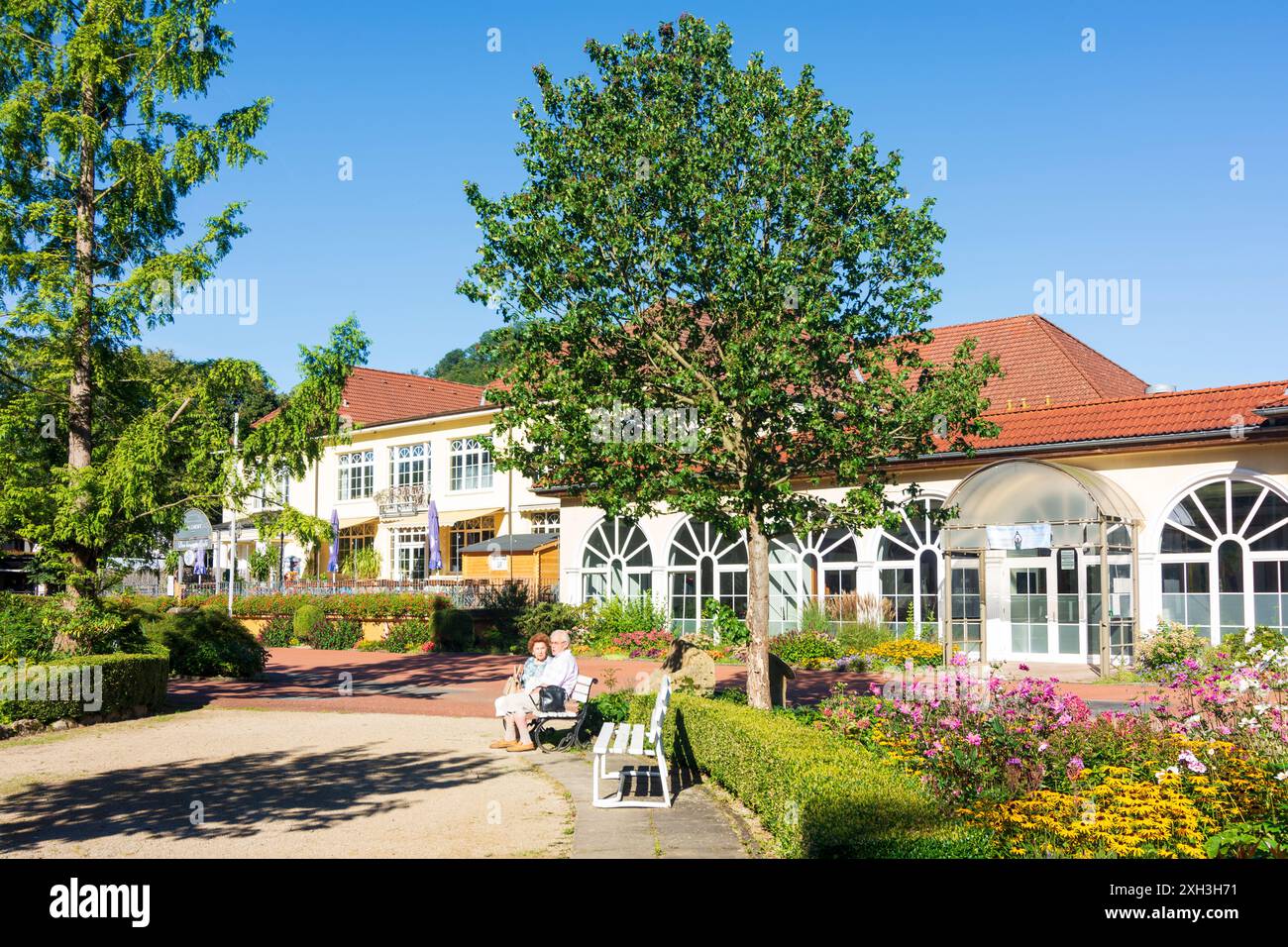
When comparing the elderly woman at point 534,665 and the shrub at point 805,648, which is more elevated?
the elderly woman at point 534,665

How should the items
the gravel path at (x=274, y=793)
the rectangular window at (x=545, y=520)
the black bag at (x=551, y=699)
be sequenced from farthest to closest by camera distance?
the rectangular window at (x=545, y=520)
the black bag at (x=551, y=699)
the gravel path at (x=274, y=793)

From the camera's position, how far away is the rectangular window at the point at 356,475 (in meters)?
46.4

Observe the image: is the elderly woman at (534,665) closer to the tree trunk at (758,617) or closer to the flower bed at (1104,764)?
the tree trunk at (758,617)

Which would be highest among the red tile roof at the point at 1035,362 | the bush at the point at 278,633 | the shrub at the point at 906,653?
the red tile roof at the point at 1035,362

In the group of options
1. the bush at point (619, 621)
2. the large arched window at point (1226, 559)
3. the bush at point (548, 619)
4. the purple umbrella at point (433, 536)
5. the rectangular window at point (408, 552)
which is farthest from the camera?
the rectangular window at point (408, 552)

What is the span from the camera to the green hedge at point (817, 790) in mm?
5680

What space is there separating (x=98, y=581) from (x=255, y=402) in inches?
2023

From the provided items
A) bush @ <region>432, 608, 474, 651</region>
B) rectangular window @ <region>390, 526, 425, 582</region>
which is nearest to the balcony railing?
rectangular window @ <region>390, 526, 425, 582</region>

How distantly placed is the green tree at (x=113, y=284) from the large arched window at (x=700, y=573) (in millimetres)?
12443

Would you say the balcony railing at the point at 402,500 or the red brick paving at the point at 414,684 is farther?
the balcony railing at the point at 402,500

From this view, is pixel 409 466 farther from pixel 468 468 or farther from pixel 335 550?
pixel 335 550

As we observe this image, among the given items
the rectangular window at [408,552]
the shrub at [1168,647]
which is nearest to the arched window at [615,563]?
the shrub at [1168,647]

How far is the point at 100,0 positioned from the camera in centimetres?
1522
